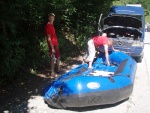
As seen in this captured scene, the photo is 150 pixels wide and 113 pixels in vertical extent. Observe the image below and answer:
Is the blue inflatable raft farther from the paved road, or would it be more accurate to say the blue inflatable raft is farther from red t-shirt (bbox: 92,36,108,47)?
red t-shirt (bbox: 92,36,108,47)

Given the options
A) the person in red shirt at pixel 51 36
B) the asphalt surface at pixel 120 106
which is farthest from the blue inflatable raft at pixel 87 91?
the person in red shirt at pixel 51 36

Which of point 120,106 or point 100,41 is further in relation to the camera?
point 100,41

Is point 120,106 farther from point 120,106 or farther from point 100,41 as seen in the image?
point 100,41

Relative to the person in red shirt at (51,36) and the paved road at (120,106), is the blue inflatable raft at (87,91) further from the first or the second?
the person in red shirt at (51,36)

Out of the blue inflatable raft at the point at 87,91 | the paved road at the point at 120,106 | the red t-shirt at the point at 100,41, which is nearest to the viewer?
the blue inflatable raft at the point at 87,91

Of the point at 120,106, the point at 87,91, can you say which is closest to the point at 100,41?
the point at 120,106

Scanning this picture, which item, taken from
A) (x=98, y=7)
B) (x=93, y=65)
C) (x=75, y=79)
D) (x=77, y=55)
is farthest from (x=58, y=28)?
(x=75, y=79)

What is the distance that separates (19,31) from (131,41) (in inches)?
182

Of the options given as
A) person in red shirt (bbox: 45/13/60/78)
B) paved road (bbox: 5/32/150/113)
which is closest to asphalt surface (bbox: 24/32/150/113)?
paved road (bbox: 5/32/150/113)

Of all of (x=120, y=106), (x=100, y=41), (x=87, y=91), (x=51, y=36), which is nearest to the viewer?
(x=87, y=91)

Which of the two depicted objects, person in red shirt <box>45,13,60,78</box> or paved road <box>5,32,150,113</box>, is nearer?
paved road <box>5,32,150,113</box>

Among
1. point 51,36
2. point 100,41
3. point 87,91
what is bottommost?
point 87,91

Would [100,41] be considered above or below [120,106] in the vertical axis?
above

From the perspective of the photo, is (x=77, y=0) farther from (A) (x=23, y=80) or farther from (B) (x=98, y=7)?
(A) (x=23, y=80)
